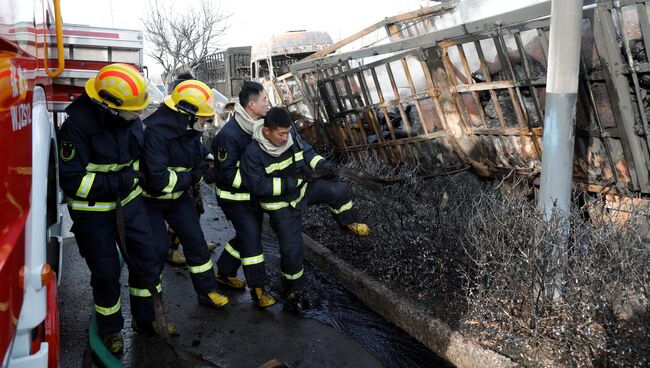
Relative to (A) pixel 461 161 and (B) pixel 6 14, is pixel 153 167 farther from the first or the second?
(A) pixel 461 161

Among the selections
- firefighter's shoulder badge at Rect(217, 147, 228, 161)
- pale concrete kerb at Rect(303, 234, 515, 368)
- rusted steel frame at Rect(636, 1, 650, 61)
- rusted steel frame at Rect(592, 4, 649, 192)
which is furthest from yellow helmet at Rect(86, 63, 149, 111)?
rusted steel frame at Rect(636, 1, 650, 61)

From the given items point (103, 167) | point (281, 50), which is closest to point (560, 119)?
point (103, 167)

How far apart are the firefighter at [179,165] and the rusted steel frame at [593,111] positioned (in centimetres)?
267

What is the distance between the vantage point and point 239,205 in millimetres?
4105

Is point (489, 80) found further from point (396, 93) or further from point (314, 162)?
point (314, 162)

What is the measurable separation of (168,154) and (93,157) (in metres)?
0.65

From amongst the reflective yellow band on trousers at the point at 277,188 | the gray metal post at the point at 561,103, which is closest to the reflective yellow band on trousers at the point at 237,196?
Answer: the reflective yellow band on trousers at the point at 277,188

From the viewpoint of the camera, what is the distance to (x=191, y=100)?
3.73m

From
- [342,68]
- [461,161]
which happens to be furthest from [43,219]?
[342,68]

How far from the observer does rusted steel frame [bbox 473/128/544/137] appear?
4574 millimetres

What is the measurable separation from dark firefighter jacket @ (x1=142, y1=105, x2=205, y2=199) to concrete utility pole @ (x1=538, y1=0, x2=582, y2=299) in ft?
7.61

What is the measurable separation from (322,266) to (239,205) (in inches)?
52.2

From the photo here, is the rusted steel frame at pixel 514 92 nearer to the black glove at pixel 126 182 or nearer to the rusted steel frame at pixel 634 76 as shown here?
the rusted steel frame at pixel 634 76

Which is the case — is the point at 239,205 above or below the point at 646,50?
below
